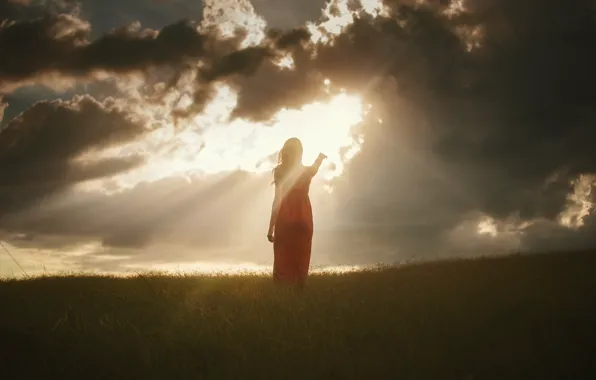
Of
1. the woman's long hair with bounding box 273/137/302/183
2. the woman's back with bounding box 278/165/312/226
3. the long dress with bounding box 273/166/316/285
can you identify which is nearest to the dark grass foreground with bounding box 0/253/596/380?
the long dress with bounding box 273/166/316/285

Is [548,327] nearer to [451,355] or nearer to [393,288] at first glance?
[451,355]

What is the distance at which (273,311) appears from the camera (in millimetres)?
7551

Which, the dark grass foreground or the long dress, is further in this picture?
the long dress

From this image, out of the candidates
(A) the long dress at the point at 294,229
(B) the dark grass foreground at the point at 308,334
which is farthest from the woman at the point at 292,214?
(B) the dark grass foreground at the point at 308,334

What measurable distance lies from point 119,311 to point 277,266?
3.42 metres

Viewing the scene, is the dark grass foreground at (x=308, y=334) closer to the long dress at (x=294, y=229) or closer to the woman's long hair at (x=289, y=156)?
the long dress at (x=294, y=229)

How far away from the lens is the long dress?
10656 millimetres

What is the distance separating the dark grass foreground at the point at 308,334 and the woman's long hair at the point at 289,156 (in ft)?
7.53

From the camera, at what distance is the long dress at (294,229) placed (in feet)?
35.0

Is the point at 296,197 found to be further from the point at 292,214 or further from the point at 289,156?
the point at 289,156

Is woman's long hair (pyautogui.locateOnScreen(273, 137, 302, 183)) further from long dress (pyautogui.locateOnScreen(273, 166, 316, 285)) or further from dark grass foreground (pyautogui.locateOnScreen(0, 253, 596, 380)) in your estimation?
dark grass foreground (pyautogui.locateOnScreen(0, 253, 596, 380))

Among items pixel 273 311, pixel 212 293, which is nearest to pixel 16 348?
pixel 273 311

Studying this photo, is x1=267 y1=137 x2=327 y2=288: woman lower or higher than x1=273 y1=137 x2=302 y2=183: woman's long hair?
lower

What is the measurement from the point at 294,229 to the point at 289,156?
54.9 inches
